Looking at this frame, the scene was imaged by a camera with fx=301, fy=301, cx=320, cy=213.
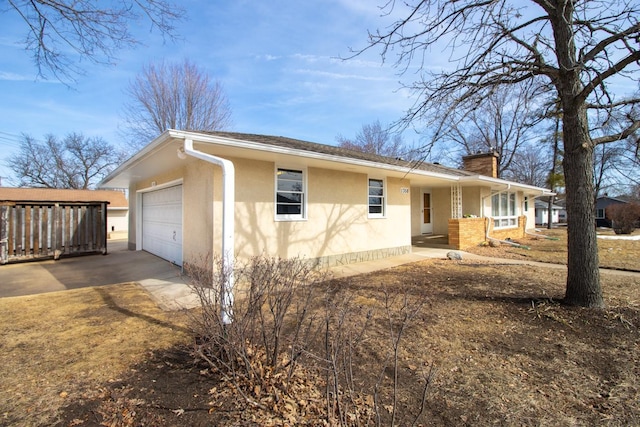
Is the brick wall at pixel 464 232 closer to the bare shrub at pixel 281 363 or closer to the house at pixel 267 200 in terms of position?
the house at pixel 267 200

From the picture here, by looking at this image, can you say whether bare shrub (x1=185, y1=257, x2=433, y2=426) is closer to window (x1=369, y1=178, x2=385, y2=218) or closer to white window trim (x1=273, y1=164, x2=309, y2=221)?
white window trim (x1=273, y1=164, x2=309, y2=221)

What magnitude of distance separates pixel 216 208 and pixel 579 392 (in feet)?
19.6

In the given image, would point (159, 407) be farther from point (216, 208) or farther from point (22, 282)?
point (22, 282)

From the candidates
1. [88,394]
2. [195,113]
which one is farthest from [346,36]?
[195,113]

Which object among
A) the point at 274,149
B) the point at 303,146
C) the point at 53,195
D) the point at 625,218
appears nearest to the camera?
the point at 274,149

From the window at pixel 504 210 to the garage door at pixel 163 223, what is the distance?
45.5ft

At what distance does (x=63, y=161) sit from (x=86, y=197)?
13334 mm

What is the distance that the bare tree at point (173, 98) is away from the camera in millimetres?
21938

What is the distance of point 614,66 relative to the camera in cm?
438

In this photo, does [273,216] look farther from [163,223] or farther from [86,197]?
[86,197]

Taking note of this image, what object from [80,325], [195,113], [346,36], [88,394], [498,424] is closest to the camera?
[498,424]

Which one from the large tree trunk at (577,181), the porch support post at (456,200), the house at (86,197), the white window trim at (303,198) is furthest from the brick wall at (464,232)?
the house at (86,197)

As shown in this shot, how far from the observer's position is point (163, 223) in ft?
30.7

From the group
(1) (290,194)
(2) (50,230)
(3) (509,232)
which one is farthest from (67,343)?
(3) (509,232)
